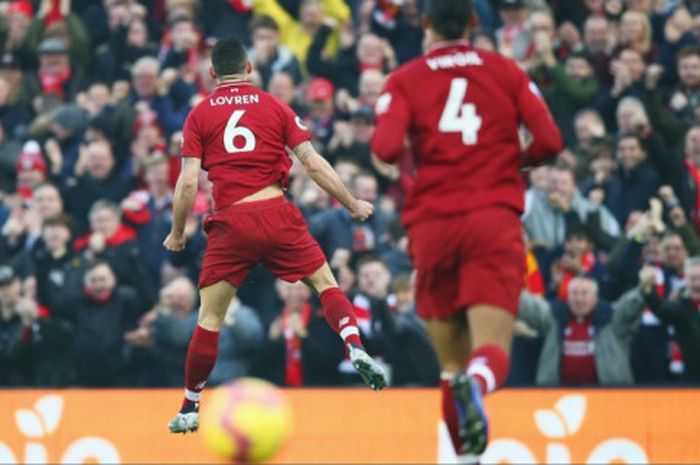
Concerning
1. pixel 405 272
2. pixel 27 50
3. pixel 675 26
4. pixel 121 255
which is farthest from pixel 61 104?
pixel 675 26

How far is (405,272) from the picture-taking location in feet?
57.6

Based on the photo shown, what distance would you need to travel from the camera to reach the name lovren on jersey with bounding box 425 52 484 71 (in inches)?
410

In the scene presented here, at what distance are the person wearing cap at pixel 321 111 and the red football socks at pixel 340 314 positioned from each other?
234 inches

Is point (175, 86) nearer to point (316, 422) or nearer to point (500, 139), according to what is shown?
point (316, 422)

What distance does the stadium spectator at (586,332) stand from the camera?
16250mm

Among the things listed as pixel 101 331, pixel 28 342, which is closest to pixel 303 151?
pixel 101 331

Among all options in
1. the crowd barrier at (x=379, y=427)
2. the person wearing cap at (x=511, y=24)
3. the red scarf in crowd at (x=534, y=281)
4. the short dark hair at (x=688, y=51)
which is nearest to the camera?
the crowd barrier at (x=379, y=427)

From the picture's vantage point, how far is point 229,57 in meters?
12.8

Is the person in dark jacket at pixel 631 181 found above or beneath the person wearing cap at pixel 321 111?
beneath

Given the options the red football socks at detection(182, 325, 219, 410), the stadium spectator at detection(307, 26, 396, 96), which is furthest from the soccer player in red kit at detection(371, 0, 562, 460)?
the stadium spectator at detection(307, 26, 396, 96)

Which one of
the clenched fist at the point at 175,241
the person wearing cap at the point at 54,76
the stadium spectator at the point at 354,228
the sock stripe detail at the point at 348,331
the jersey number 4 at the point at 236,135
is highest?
the person wearing cap at the point at 54,76

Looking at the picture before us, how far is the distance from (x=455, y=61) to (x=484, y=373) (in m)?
1.71

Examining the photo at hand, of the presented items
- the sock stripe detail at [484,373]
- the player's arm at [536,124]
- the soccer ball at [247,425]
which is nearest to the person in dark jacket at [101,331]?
the soccer ball at [247,425]

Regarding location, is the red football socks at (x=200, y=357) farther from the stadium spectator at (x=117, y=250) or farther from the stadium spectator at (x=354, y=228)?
the stadium spectator at (x=117, y=250)
